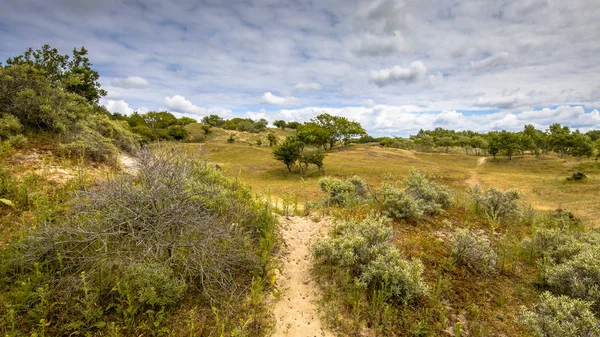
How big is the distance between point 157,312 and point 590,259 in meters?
6.73

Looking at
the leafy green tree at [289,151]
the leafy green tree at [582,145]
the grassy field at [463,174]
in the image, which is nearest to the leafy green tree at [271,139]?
the grassy field at [463,174]

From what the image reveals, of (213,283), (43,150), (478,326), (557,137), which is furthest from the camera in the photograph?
(557,137)

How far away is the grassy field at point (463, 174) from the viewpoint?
26.1m

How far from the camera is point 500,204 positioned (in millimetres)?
8859

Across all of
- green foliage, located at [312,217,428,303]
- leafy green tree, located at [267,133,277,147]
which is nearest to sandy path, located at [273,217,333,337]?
green foliage, located at [312,217,428,303]

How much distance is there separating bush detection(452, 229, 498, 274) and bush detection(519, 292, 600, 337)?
1431 millimetres

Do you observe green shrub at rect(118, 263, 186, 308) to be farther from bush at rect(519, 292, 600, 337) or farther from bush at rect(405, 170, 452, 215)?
bush at rect(405, 170, 452, 215)

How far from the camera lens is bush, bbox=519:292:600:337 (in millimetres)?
3146

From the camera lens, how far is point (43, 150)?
792 cm

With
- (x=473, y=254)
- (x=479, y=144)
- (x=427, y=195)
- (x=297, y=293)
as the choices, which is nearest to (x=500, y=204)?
(x=427, y=195)

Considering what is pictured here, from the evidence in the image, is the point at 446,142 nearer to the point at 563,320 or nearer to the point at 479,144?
the point at 479,144

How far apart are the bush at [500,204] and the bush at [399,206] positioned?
9.21 feet

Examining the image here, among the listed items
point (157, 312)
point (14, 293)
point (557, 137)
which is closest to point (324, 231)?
point (157, 312)

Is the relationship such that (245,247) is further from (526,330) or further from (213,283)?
(526,330)
